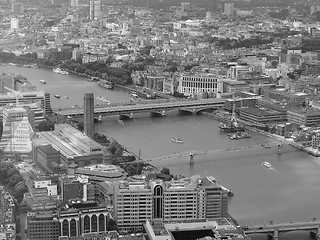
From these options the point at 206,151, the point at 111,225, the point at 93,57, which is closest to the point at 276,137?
the point at 206,151

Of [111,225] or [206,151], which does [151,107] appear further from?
[111,225]

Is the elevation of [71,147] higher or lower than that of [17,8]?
lower

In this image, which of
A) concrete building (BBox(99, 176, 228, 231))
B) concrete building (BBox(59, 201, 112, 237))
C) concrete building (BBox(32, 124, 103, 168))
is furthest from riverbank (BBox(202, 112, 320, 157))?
concrete building (BBox(59, 201, 112, 237))

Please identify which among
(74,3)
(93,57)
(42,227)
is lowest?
(93,57)

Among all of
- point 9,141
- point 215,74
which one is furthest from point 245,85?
point 9,141

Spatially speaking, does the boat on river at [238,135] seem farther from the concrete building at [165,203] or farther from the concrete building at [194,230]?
the concrete building at [194,230]

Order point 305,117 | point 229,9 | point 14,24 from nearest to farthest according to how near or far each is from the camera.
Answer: point 305,117, point 14,24, point 229,9

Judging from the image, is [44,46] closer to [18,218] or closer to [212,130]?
[212,130]
